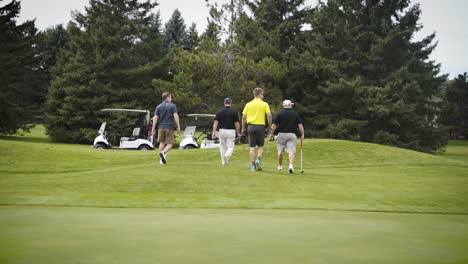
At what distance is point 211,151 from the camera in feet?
68.5

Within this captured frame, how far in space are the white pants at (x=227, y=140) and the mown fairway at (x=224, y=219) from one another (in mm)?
1426

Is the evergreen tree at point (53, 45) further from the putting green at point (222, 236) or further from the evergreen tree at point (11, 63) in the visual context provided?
the putting green at point (222, 236)

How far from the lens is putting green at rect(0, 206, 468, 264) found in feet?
13.3

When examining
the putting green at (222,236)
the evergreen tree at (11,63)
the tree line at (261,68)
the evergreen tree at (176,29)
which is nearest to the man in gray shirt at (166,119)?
the putting green at (222,236)

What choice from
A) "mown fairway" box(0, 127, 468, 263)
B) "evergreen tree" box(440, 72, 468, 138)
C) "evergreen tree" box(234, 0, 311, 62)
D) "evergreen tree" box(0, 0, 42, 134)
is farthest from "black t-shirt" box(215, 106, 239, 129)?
"evergreen tree" box(440, 72, 468, 138)

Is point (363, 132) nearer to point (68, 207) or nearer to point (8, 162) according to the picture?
point (8, 162)

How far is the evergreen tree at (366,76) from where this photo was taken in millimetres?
37969

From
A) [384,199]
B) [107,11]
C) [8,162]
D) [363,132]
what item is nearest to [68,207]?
[384,199]

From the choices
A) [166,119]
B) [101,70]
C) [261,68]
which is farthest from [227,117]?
[101,70]

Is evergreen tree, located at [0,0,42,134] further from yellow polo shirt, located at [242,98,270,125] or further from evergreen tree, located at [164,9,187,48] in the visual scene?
evergreen tree, located at [164,9,187,48]

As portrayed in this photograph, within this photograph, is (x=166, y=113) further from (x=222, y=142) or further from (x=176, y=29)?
(x=176, y=29)

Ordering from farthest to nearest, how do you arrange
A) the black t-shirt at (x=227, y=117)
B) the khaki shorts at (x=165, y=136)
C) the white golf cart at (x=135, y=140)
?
the white golf cart at (x=135, y=140) < the black t-shirt at (x=227, y=117) < the khaki shorts at (x=165, y=136)

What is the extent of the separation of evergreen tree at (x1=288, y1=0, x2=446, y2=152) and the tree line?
92 millimetres

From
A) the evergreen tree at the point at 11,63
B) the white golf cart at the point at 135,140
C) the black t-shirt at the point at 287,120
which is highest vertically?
the evergreen tree at the point at 11,63
